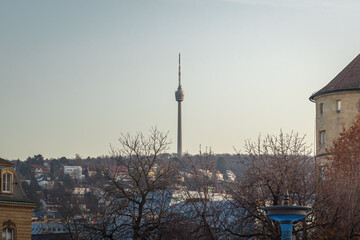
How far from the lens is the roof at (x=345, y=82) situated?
90.2 m

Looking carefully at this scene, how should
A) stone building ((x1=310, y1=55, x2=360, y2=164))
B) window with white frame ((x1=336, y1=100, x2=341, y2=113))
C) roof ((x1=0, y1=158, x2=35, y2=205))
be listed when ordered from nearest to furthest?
1. roof ((x1=0, y1=158, x2=35, y2=205))
2. stone building ((x1=310, y1=55, x2=360, y2=164))
3. window with white frame ((x1=336, y1=100, x2=341, y2=113))

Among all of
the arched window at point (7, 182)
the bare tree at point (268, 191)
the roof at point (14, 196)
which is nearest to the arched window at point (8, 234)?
the roof at point (14, 196)

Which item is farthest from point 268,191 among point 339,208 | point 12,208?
point 12,208

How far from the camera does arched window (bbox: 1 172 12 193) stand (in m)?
72.1

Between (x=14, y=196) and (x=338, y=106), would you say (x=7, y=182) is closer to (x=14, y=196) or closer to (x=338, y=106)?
(x=14, y=196)

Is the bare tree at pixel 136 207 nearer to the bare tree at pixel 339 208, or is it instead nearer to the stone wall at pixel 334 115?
the bare tree at pixel 339 208

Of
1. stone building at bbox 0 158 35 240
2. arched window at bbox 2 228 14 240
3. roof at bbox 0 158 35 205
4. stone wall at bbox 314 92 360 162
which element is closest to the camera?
roof at bbox 0 158 35 205

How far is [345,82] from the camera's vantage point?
90.9m

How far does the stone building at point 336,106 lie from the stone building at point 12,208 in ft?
94.3

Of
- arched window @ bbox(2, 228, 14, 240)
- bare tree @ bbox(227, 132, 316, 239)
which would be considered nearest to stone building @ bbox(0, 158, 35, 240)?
arched window @ bbox(2, 228, 14, 240)

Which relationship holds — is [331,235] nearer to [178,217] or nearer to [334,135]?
[178,217]

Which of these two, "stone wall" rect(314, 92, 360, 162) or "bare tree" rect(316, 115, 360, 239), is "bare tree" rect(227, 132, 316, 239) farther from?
"stone wall" rect(314, 92, 360, 162)

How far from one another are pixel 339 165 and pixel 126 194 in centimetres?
1780

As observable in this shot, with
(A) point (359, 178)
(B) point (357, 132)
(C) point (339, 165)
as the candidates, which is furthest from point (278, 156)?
(B) point (357, 132)
